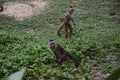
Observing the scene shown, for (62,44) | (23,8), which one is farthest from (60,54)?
(23,8)

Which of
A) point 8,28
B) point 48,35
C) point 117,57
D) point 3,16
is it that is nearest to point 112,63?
point 117,57

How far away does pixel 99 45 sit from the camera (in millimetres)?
7035

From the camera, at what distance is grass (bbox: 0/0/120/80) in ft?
17.5

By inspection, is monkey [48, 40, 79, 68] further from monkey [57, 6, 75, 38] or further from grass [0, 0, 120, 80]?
monkey [57, 6, 75, 38]

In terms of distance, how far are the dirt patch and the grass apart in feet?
1.55

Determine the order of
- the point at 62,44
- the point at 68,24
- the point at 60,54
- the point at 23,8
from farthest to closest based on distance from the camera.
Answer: the point at 23,8, the point at 68,24, the point at 62,44, the point at 60,54

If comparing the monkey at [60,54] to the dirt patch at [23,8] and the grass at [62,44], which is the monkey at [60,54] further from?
the dirt patch at [23,8]

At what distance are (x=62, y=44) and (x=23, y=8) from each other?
6.10 m

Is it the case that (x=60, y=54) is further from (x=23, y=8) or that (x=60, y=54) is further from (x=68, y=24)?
(x=23, y=8)

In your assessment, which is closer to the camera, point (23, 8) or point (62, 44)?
point (62, 44)

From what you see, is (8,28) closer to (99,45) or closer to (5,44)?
(5,44)

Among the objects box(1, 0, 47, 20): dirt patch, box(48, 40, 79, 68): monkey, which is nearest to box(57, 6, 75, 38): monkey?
box(48, 40, 79, 68): monkey

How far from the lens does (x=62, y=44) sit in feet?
24.0

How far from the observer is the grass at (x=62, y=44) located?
17.5 feet
